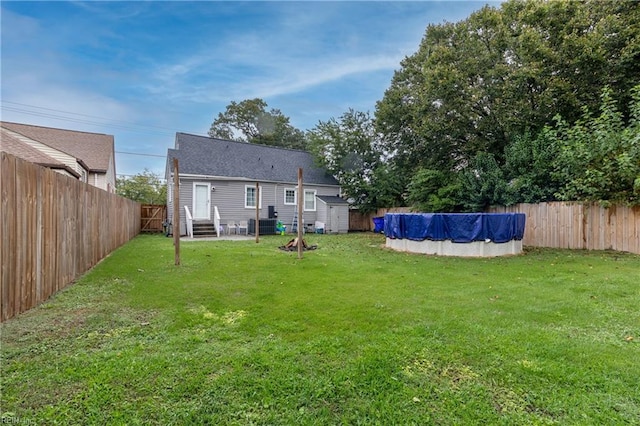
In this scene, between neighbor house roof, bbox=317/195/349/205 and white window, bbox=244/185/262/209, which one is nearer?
white window, bbox=244/185/262/209

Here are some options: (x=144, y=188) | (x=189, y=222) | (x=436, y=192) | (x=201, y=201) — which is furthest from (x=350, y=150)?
(x=144, y=188)

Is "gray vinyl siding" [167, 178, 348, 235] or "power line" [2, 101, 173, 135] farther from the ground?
"power line" [2, 101, 173, 135]

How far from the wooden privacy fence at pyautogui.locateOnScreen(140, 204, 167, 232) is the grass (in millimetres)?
13074

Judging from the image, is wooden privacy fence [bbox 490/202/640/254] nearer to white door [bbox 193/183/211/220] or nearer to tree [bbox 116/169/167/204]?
white door [bbox 193/183/211/220]

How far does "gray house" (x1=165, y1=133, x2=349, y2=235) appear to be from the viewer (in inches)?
617

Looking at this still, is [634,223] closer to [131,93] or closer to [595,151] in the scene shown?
[595,151]

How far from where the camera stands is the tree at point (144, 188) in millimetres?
25328

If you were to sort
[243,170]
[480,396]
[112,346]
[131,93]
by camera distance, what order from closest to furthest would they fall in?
[480,396] < [112,346] < [131,93] < [243,170]

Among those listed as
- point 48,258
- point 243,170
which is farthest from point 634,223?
point 243,170

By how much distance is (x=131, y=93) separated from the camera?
48.0ft

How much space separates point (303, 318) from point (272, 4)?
8729 mm

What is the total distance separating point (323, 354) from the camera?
280 cm

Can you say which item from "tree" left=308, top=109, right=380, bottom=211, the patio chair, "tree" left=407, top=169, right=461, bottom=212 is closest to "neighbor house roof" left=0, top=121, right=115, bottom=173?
the patio chair

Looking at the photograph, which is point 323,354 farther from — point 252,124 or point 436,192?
point 252,124
